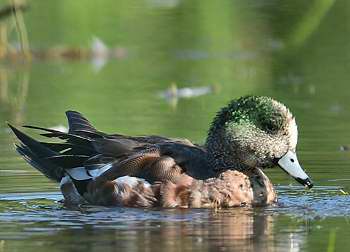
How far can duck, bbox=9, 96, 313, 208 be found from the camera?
8.87 meters

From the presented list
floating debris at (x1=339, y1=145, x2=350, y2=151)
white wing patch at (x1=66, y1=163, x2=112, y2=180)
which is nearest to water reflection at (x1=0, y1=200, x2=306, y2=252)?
white wing patch at (x1=66, y1=163, x2=112, y2=180)

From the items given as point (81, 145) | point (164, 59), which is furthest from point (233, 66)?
point (81, 145)

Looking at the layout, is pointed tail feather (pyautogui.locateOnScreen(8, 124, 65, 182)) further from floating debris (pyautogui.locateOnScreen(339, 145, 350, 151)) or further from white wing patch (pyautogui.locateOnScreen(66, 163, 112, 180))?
floating debris (pyautogui.locateOnScreen(339, 145, 350, 151))

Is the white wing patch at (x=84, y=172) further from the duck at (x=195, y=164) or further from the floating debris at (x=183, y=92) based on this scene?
the floating debris at (x=183, y=92)

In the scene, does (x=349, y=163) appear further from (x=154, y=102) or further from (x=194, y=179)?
(x=154, y=102)

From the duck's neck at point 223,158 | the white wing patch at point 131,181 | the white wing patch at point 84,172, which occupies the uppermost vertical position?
the duck's neck at point 223,158

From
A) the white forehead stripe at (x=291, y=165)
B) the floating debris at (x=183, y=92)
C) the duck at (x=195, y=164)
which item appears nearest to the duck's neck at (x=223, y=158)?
the duck at (x=195, y=164)

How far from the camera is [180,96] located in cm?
1506

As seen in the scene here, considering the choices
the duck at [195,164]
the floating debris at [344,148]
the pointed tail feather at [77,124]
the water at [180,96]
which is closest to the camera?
the water at [180,96]

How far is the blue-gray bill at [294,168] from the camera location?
351 inches

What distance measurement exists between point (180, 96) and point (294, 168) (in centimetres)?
615

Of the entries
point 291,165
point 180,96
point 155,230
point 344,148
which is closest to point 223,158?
point 291,165

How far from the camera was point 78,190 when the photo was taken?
9.27m

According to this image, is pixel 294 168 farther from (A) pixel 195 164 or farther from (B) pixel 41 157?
(B) pixel 41 157
